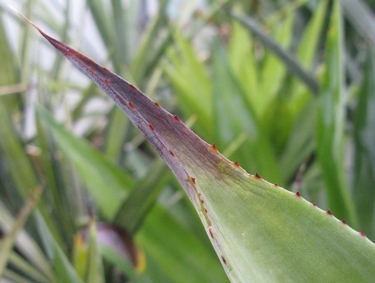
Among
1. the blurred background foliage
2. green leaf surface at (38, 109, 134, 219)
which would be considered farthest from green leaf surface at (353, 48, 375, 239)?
green leaf surface at (38, 109, 134, 219)

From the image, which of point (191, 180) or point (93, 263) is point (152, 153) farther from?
point (191, 180)

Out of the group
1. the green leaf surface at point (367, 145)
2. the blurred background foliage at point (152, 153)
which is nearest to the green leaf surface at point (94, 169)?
the blurred background foliage at point (152, 153)

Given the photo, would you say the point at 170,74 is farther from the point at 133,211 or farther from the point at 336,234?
the point at 336,234

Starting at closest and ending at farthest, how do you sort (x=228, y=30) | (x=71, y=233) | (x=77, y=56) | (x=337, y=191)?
1. (x=77, y=56)
2. (x=337, y=191)
3. (x=71, y=233)
4. (x=228, y=30)

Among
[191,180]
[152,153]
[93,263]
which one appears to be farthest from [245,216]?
[152,153]

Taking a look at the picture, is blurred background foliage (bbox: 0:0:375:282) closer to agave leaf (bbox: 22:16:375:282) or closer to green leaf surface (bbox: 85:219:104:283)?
green leaf surface (bbox: 85:219:104:283)

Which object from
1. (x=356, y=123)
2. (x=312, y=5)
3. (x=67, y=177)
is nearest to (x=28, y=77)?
(x=67, y=177)

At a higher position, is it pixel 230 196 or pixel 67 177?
pixel 67 177

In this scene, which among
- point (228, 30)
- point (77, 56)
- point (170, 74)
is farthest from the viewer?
point (228, 30)
